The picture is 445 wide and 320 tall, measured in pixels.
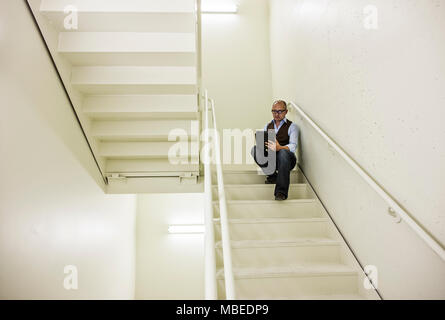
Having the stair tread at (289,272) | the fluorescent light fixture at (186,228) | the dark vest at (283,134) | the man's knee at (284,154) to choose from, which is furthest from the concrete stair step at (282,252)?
the fluorescent light fixture at (186,228)

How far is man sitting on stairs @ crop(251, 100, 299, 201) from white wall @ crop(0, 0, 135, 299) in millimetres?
1745

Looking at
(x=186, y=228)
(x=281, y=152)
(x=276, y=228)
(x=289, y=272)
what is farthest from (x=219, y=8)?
(x=289, y=272)

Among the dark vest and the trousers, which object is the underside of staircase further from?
the dark vest

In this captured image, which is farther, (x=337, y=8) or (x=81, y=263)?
(x=81, y=263)

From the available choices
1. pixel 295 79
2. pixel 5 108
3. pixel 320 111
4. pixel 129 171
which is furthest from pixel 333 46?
pixel 129 171

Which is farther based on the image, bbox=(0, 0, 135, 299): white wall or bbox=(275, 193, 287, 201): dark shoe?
bbox=(275, 193, 287, 201): dark shoe

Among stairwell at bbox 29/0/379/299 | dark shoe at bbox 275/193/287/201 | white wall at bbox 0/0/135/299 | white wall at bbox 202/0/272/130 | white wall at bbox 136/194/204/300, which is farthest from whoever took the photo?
white wall at bbox 136/194/204/300

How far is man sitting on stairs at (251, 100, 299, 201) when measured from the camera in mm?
2531

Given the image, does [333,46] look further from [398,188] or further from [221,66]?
[221,66]

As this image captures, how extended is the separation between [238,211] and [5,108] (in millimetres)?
1799

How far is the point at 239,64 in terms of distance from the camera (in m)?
4.60

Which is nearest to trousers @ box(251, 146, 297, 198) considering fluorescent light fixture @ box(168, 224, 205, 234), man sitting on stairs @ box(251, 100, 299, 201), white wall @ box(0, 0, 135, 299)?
man sitting on stairs @ box(251, 100, 299, 201)

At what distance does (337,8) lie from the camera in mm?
2227

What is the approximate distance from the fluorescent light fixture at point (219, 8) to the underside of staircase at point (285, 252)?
3209mm
